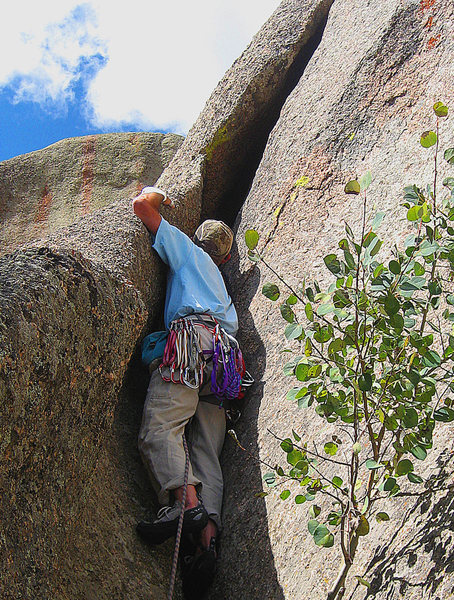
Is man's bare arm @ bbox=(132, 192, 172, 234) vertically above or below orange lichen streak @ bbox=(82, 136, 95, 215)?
below

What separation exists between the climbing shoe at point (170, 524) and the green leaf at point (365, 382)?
147cm

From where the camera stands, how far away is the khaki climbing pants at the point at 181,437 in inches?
143

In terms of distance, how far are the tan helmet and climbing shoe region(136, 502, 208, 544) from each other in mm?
2337

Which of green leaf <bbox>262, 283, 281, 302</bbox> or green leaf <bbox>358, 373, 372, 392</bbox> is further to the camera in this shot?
green leaf <bbox>262, 283, 281, 302</bbox>

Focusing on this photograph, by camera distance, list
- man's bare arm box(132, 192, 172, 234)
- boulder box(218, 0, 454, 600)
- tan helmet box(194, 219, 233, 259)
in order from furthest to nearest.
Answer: tan helmet box(194, 219, 233, 259)
man's bare arm box(132, 192, 172, 234)
boulder box(218, 0, 454, 600)

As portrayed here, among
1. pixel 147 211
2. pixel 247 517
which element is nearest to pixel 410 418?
pixel 247 517

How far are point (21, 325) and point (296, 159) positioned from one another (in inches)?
147

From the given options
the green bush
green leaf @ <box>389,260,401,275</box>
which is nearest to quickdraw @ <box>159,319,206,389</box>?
the green bush

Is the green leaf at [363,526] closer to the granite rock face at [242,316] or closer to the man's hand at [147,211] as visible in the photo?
the granite rock face at [242,316]

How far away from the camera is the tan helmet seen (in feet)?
17.1

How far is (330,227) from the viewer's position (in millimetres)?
4738

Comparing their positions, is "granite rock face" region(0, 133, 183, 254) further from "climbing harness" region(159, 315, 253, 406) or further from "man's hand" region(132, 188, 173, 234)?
"climbing harness" region(159, 315, 253, 406)

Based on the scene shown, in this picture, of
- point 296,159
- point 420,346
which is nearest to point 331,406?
point 420,346

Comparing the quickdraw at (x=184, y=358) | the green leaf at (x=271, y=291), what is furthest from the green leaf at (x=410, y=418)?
the quickdraw at (x=184, y=358)
